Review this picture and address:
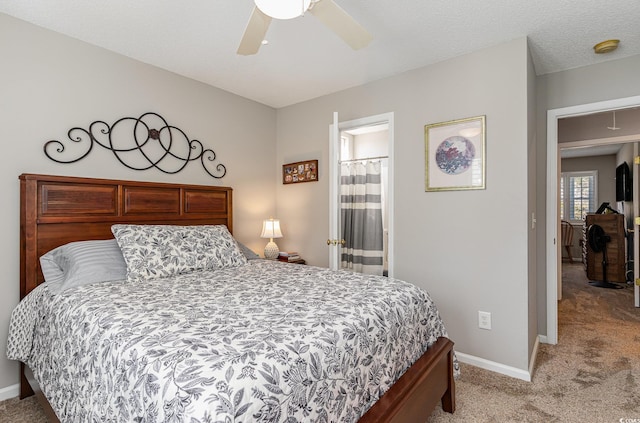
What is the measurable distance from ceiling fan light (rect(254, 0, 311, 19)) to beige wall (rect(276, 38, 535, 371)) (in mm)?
1713

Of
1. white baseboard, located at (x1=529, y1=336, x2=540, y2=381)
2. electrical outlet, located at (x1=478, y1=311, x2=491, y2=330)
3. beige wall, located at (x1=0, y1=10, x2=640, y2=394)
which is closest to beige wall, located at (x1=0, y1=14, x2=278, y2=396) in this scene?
beige wall, located at (x1=0, y1=10, x2=640, y2=394)

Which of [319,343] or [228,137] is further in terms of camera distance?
[228,137]

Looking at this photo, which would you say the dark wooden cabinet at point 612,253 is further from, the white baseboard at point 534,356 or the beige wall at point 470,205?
the beige wall at point 470,205

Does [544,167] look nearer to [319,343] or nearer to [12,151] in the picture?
[319,343]

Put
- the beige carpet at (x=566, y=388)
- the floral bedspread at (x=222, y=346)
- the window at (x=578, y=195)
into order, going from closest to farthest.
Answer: the floral bedspread at (x=222, y=346), the beige carpet at (x=566, y=388), the window at (x=578, y=195)

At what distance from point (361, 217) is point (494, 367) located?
166 cm

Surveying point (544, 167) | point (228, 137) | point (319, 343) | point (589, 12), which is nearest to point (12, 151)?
point (228, 137)

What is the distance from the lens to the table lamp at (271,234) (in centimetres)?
350

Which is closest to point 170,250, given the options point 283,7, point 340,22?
point 283,7

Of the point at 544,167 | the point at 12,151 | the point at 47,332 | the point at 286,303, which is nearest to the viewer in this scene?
the point at 286,303

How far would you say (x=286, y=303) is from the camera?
153 centimetres

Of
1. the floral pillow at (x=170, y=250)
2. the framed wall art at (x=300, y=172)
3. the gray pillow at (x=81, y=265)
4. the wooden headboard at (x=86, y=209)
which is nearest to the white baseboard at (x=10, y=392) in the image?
the wooden headboard at (x=86, y=209)

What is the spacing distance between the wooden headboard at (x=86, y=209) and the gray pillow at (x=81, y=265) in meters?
0.12

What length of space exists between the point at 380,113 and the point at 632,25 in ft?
5.87
